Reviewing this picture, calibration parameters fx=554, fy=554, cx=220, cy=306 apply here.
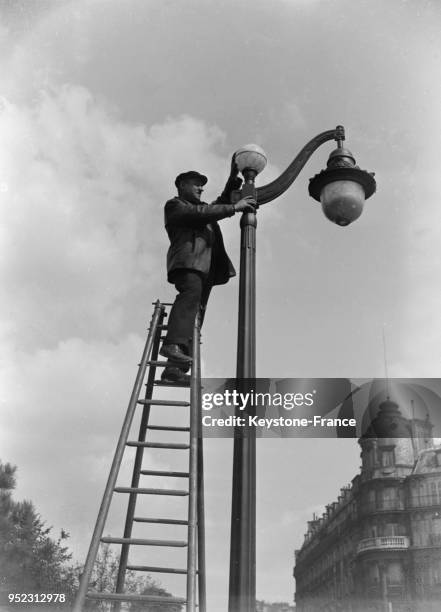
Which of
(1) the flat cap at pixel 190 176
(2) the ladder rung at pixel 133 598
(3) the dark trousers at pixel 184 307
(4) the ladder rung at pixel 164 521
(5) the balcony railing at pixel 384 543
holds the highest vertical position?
(5) the balcony railing at pixel 384 543

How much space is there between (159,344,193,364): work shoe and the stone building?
Result: 52.5m

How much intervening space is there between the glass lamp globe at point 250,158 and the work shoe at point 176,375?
1.40 m

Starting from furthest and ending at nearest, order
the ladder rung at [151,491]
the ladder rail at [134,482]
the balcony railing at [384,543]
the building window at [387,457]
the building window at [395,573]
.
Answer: the building window at [387,457]
the balcony railing at [384,543]
the building window at [395,573]
the ladder rail at [134,482]
the ladder rung at [151,491]

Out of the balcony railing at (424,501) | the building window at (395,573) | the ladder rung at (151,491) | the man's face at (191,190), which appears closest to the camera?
the ladder rung at (151,491)

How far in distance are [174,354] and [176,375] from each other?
0.64 feet

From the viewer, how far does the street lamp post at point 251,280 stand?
256 cm

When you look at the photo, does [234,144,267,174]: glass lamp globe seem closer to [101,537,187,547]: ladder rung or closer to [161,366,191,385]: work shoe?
[161,366,191,385]: work shoe

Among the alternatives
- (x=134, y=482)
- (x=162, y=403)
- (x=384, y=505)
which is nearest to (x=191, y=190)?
(x=162, y=403)

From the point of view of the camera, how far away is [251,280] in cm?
326

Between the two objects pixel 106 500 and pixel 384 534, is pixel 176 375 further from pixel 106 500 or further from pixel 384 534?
pixel 384 534

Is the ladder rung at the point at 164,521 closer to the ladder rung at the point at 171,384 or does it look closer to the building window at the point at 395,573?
the ladder rung at the point at 171,384

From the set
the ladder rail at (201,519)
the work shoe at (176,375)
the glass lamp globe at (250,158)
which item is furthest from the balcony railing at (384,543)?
the glass lamp globe at (250,158)

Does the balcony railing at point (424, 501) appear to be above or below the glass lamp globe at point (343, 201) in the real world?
above

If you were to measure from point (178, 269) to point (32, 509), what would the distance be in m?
22.4
